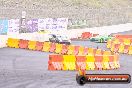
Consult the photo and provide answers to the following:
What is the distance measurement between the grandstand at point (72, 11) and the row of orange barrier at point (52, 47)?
41.3 feet

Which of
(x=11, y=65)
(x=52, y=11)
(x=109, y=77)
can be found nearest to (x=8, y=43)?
(x=11, y=65)

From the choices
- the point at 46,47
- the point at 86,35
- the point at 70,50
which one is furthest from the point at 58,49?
the point at 86,35

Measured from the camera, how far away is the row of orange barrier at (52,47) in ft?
102

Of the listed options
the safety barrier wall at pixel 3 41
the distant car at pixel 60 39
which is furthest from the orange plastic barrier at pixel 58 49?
the distant car at pixel 60 39

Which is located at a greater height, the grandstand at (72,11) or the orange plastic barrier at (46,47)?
the grandstand at (72,11)

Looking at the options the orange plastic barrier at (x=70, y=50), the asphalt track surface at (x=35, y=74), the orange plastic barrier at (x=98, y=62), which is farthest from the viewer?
the orange plastic barrier at (x=70, y=50)

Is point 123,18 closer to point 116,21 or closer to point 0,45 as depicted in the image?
point 116,21

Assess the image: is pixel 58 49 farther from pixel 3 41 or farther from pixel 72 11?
pixel 72 11

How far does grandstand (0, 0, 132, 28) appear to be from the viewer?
177 feet

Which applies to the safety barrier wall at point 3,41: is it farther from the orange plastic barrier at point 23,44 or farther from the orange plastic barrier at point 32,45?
the orange plastic barrier at point 32,45

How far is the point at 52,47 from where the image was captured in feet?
111

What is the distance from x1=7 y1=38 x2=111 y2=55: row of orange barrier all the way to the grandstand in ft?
41.3

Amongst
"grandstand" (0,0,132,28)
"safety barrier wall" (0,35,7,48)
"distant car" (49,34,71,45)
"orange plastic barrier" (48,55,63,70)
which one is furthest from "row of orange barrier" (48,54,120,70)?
"grandstand" (0,0,132,28)

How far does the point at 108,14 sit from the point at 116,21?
2.98 m
